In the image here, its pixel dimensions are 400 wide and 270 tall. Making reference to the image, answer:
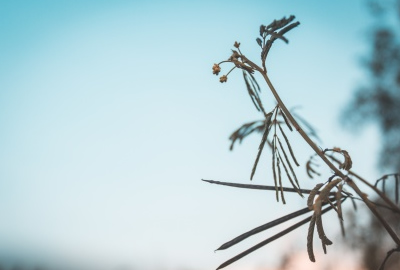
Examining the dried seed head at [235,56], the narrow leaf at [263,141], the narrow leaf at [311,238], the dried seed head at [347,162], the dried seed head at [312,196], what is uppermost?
the dried seed head at [235,56]

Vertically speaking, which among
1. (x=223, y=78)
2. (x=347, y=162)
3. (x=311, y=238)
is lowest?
(x=311, y=238)

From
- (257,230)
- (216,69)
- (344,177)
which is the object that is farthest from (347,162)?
(216,69)

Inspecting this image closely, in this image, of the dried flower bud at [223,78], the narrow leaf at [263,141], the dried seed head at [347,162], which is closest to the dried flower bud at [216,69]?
the dried flower bud at [223,78]

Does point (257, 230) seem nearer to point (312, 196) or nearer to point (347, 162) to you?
point (312, 196)

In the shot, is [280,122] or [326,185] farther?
[280,122]

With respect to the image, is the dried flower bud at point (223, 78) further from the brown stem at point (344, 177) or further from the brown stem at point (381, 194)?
the brown stem at point (381, 194)

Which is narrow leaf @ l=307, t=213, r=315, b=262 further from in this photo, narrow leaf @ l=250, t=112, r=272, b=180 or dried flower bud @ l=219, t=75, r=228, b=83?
dried flower bud @ l=219, t=75, r=228, b=83

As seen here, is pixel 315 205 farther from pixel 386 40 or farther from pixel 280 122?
pixel 386 40

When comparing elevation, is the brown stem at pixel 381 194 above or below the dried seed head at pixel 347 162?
below

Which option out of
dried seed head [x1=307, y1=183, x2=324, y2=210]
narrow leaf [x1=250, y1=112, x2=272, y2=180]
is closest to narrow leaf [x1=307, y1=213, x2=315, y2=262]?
dried seed head [x1=307, y1=183, x2=324, y2=210]

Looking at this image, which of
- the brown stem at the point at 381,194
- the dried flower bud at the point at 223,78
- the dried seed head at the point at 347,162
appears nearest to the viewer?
the brown stem at the point at 381,194

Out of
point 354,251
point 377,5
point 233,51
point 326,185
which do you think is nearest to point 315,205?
point 326,185
